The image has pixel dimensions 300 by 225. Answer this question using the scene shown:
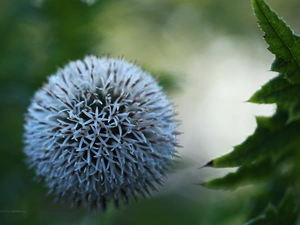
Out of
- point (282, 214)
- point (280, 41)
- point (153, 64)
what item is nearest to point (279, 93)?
point (280, 41)

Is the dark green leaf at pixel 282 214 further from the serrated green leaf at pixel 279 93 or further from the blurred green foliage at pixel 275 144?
the serrated green leaf at pixel 279 93

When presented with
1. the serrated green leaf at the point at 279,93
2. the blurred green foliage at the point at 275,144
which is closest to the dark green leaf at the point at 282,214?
the blurred green foliage at the point at 275,144

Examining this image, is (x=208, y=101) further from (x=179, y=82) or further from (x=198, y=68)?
(x=179, y=82)

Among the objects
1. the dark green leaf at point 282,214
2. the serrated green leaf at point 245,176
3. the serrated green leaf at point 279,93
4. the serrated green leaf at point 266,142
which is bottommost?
the dark green leaf at point 282,214

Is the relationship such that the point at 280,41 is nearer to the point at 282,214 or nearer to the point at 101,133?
the point at 282,214

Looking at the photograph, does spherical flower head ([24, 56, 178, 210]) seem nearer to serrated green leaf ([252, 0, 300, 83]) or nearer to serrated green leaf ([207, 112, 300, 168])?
serrated green leaf ([207, 112, 300, 168])

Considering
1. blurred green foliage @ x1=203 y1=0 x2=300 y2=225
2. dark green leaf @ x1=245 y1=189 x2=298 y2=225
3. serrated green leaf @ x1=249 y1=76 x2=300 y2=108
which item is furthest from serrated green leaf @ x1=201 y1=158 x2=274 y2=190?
serrated green leaf @ x1=249 y1=76 x2=300 y2=108

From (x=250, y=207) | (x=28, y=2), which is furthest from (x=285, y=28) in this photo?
(x=28, y=2)
